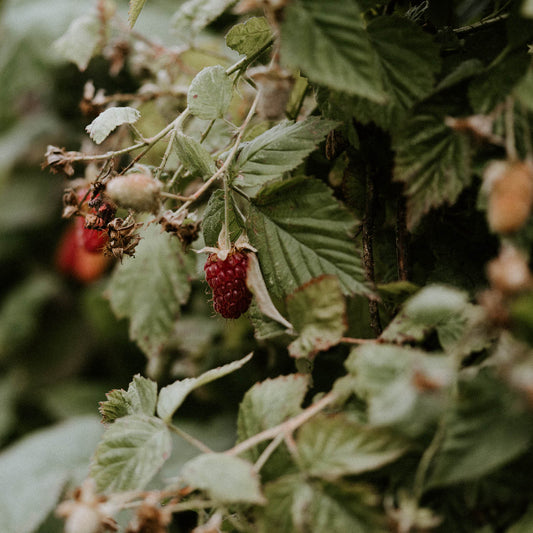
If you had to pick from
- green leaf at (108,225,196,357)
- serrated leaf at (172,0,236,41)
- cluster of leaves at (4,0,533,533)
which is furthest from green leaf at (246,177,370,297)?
serrated leaf at (172,0,236,41)

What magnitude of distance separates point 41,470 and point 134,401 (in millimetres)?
789

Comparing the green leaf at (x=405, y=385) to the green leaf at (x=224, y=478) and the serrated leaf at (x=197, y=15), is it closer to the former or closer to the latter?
the green leaf at (x=224, y=478)

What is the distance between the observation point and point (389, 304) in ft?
1.78

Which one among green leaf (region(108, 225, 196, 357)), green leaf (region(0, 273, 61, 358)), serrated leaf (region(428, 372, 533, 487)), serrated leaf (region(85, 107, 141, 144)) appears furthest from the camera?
green leaf (region(0, 273, 61, 358))

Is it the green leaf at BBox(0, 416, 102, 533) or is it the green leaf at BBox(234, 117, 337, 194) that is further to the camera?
the green leaf at BBox(0, 416, 102, 533)

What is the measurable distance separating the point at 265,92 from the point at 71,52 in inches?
13.0

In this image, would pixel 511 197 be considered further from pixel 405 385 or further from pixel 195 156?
pixel 195 156

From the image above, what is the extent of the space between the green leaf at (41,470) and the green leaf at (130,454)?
0.69 m

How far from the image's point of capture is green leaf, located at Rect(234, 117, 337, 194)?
20.4 inches

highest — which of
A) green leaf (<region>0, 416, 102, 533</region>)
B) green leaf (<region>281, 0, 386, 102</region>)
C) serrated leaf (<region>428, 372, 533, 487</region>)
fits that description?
green leaf (<region>281, 0, 386, 102</region>)

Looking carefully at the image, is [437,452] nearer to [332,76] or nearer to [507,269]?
[507,269]

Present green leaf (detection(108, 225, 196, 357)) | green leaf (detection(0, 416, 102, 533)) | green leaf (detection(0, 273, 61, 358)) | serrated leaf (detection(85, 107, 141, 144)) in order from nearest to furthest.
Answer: serrated leaf (detection(85, 107, 141, 144)) < green leaf (detection(108, 225, 196, 357)) < green leaf (detection(0, 416, 102, 533)) < green leaf (detection(0, 273, 61, 358))

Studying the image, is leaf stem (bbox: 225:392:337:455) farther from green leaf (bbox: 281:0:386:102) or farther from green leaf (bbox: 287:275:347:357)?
green leaf (bbox: 281:0:386:102)

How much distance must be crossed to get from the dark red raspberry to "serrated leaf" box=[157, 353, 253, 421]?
0.30 ft
